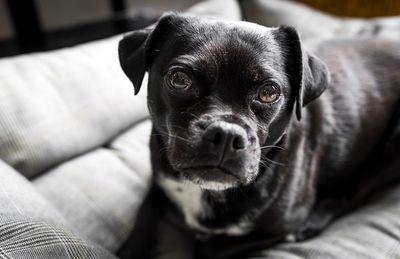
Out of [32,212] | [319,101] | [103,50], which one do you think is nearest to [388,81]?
[319,101]

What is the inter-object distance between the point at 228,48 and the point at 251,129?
21 cm

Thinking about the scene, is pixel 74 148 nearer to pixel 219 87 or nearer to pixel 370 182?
pixel 219 87

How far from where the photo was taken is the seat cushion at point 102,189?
54.3 inches

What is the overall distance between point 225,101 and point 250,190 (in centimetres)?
35

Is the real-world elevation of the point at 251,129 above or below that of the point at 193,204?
above

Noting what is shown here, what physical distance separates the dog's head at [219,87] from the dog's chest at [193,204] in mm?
197

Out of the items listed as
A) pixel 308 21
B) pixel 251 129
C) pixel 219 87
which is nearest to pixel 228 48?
pixel 219 87

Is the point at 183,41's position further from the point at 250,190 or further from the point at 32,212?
the point at 32,212

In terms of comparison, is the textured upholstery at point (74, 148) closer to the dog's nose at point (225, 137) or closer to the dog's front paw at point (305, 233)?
the dog's nose at point (225, 137)

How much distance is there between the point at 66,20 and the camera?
3.57 metres

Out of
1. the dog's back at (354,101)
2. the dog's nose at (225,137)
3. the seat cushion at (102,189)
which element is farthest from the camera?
the dog's back at (354,101)

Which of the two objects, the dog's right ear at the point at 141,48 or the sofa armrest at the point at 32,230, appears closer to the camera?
the sofa armrest at the point at 32,230

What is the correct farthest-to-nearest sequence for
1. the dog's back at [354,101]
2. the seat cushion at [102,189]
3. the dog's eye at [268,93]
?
the dog's back at [354,101] < the seat cushion at [102,189] < the dog's eye at [268,93]

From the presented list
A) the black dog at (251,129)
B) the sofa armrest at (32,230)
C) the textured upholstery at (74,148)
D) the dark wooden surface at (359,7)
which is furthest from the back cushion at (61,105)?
the dark wooden surface at (359,7)
